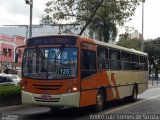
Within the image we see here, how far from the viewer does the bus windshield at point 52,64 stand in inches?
631

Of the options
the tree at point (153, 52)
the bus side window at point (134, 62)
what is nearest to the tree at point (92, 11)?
the bus side window at point (134, 62)

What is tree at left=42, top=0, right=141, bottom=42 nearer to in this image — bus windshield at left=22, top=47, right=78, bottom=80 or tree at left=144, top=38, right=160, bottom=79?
bus windshield at left=22, top=47, right=78, bottom=80

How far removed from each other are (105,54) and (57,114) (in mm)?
3591

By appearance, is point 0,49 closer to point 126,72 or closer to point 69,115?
point 126,72

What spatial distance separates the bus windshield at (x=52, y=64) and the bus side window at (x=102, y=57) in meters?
2.26

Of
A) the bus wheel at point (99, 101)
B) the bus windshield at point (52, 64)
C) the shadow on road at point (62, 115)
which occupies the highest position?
the bus windshield at point (52, 64)

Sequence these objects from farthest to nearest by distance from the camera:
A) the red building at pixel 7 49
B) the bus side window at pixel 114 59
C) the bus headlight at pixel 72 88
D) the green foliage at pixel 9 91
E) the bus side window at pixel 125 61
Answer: the red building at pixel 7 49 < the bus side window at pixel 125 61 < the bus side window at pixel 114 59 < the green foliage at pixel 9 91 < the bus headlight at pixel 72 88

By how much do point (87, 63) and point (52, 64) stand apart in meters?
1.55

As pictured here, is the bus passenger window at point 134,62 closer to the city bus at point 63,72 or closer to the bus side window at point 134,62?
the bus side window at point 134,62

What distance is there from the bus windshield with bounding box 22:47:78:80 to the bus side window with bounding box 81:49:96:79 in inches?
18.1

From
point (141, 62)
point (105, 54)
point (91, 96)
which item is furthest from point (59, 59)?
point (141, 62)

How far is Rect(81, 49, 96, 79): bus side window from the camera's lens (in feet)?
54.2

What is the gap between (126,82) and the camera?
2295 centimetres

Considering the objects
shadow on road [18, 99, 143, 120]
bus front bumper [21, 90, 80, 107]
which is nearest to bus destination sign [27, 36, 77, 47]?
bus front bumper [21, 90, 80, 107]
